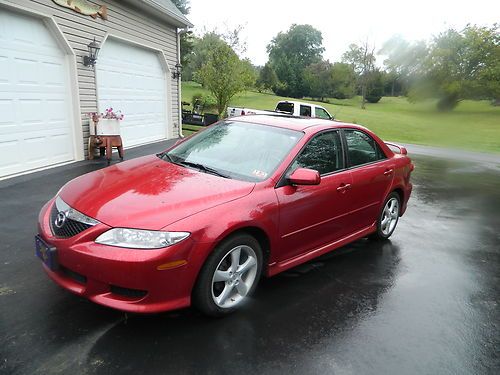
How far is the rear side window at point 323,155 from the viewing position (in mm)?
3574

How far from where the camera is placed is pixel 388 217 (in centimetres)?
486

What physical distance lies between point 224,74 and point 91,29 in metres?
8.44

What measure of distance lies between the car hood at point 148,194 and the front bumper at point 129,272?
0.18 m

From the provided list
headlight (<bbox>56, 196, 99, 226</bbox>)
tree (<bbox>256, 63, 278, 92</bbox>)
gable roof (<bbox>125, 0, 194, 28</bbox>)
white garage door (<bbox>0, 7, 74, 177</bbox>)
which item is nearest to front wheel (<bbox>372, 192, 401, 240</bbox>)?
headlight (<bbox>56, 196, 99, 226</bbox>)

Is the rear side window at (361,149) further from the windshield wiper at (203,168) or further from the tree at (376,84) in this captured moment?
the tree at (376,84)

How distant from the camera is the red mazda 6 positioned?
2541mm

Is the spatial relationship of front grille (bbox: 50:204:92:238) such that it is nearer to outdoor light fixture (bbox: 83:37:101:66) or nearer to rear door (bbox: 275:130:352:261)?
rear door (bbox: 275:130:352:261)

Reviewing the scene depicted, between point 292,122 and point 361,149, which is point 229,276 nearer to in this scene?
point 292,122

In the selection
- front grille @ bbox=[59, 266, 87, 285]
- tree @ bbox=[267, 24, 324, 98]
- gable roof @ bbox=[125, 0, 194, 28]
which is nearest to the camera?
front grille @ bbox=[59, 266, 87, 285]

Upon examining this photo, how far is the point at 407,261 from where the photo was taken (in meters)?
4.34

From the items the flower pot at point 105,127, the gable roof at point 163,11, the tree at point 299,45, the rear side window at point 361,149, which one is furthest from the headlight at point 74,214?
the tree at point 299,45

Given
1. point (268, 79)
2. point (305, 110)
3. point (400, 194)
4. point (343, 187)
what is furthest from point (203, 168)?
point (268, 79)

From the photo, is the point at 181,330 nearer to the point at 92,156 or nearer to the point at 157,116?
the point at 92,156

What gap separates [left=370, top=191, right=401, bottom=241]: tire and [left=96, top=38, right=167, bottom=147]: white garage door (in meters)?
7.25
